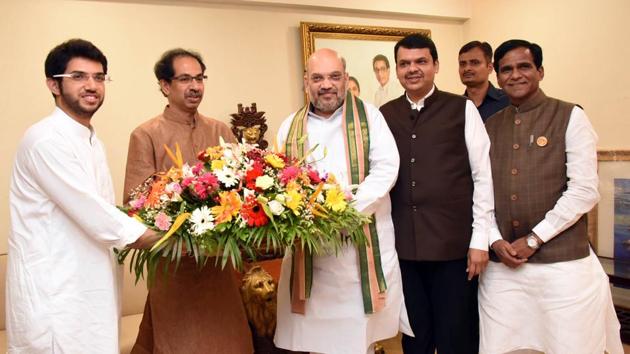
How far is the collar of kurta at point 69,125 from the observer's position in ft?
6.25

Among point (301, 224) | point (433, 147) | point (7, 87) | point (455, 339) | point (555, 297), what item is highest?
point (7, 87)

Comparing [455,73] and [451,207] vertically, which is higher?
[455,73]

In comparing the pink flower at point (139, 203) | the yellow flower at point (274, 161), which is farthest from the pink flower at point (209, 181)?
the pink flower at point (139, 203)

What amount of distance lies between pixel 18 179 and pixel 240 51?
255cm

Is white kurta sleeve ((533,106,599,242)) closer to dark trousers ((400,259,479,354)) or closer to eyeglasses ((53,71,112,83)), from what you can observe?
dark trousers ((400,259,479,354))

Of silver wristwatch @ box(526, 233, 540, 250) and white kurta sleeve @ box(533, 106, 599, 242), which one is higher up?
white kurta sleeve @ box(533, 106, 599, 242)

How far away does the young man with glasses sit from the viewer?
235 cm

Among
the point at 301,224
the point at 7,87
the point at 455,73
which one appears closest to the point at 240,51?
the point at 7,87

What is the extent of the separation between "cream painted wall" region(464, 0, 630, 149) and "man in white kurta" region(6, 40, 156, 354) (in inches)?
138

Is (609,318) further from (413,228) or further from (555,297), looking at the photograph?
(413,228)

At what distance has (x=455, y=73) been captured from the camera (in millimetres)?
5250

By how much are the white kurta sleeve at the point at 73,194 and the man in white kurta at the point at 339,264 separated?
84cm

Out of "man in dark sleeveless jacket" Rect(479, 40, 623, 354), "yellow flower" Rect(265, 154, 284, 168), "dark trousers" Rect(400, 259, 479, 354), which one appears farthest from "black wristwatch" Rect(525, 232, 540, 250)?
"yellow flower" Rect(265, 154, 284, 168)

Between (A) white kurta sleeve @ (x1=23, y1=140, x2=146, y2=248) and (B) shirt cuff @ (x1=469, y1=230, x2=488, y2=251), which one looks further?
(B) shirt cuff @ (x1=469, y1=230, x2=488, y2=251)
